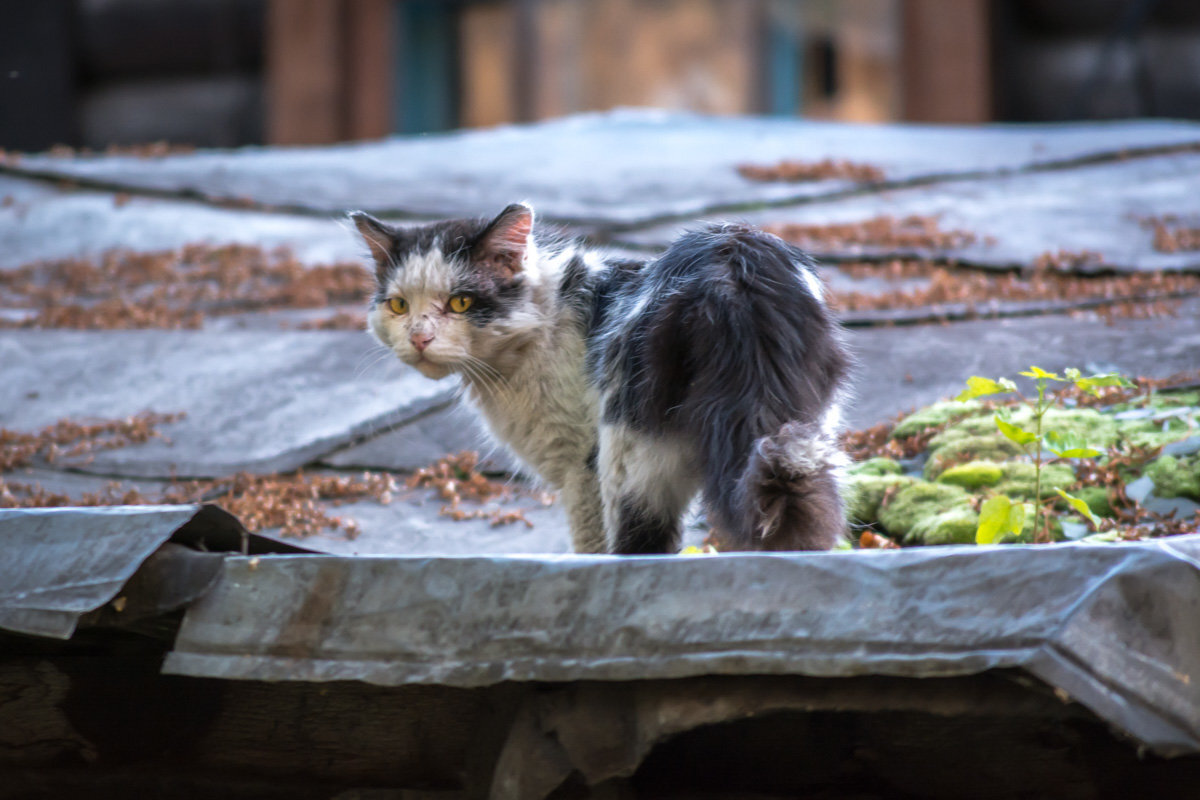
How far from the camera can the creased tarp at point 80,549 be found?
6.59ft

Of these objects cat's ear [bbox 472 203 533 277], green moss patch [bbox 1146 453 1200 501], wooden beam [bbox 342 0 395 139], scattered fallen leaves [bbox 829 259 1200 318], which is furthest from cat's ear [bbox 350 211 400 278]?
wooden beam [bbox 342 0 395 139]

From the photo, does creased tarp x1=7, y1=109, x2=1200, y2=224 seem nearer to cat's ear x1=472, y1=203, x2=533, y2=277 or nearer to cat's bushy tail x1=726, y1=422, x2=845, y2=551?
cat's ear x1=472, y1=203, x2=533, y2=277

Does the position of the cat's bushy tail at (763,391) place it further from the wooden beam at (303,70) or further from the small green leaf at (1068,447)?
the wooden beam at (303,70)

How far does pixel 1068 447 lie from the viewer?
2.71 m

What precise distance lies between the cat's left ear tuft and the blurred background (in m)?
8.75

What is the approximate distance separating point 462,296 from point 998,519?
139cm

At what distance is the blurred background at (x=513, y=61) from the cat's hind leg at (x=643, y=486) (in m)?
9.16

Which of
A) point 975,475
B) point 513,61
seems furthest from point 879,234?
point 513,61

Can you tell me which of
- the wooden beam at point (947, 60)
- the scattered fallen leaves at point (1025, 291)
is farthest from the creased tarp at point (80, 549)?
the wooden beam at point (947, 60)

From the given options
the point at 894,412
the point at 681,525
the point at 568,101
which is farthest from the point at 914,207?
the point at 568,101

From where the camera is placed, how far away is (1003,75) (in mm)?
10953

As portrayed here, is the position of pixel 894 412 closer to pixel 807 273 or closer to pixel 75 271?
pixel 807 273

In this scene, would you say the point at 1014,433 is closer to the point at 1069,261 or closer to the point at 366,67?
the point at 1069,261

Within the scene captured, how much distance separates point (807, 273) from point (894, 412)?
5.16 feet
